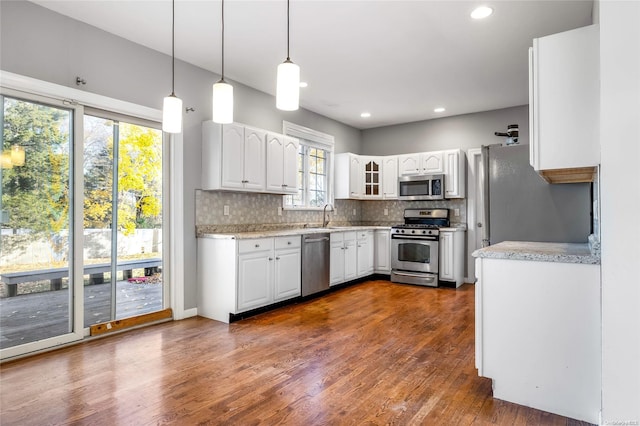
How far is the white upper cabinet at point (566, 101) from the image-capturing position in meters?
1.92

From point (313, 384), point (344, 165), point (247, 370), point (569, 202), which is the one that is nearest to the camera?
point (313, 384)

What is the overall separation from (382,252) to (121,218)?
4.04 meters

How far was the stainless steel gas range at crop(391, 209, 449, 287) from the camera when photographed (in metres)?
5.58

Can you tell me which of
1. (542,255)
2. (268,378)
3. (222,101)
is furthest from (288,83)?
(268,378)

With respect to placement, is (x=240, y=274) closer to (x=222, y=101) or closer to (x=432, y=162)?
(x=222, y=101)

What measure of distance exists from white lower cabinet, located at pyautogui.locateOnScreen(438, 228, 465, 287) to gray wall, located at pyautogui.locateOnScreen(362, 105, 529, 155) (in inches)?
58.9

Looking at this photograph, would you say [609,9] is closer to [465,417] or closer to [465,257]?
[465,417]

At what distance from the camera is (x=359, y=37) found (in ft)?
11.1

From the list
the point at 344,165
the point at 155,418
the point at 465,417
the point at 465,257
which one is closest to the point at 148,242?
the point at 155,418

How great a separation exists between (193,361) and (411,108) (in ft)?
15.2

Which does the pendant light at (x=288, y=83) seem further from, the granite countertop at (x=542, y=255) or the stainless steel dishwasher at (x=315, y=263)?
the stainless steel dishwasher at (x=315, y=263)

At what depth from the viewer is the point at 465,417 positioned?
199cm

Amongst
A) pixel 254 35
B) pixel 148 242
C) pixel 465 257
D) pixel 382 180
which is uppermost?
pixel 254 35

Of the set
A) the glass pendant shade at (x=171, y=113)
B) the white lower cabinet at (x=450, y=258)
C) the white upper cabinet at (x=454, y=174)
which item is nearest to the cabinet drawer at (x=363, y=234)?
the white lower cabinet at (x=450, y=258)
